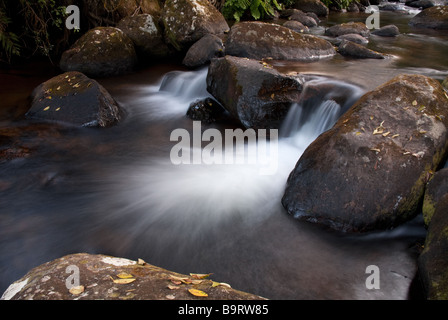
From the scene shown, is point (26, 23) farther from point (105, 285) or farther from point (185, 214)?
point (105, 285)

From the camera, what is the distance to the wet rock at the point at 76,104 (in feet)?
19.3

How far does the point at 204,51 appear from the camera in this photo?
330 inches

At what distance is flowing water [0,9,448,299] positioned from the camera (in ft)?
10.2

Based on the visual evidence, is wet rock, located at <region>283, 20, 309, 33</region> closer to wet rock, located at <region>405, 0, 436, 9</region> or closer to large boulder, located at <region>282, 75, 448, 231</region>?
large boulder, located at <region>282, 75, 448, 231</region>

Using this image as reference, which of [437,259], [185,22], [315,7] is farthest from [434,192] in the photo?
[315,7]

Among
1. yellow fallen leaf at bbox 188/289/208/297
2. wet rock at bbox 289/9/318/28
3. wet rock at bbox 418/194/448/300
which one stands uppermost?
wet rock at bbox 289/9/318/28

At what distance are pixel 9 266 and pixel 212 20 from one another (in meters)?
8.07

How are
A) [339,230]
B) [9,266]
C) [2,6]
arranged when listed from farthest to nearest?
1. [2,6]
2. [339,230]
3. [9,266]

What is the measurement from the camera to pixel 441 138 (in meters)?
3.79

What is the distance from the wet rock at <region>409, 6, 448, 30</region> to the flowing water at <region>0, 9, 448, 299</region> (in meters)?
9.01

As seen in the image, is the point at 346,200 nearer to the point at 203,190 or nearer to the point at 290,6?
the point at 203,190

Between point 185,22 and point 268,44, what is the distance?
254cm

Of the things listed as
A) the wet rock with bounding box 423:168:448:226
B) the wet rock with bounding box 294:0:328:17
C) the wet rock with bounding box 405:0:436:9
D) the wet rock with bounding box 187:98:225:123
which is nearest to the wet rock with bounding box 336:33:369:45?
the wet rock with bounding box 187:98:225:123

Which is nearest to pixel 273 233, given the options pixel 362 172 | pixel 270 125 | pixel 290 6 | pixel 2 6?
pixel 362 172
